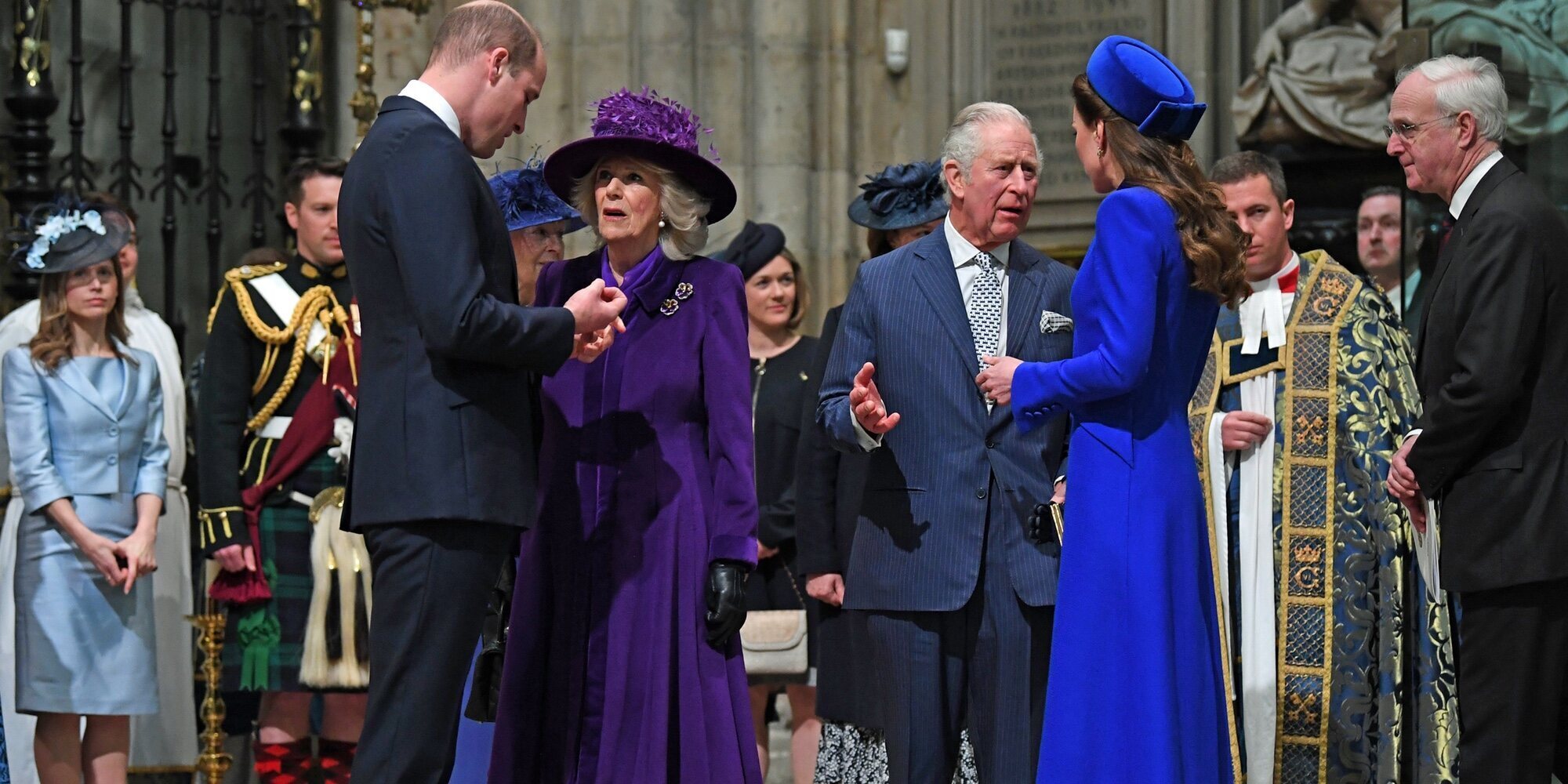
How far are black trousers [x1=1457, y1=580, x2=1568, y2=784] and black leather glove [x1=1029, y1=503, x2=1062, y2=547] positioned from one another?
108 cm

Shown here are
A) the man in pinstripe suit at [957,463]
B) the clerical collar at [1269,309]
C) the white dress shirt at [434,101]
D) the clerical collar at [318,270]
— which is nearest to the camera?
the white dress shirt at [434,101]

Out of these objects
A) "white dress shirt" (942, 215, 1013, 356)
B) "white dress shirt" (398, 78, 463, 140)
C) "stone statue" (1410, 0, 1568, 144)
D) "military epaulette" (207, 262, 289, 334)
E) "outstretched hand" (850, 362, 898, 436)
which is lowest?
"outstretched hand" (850, 362, 898, 436)

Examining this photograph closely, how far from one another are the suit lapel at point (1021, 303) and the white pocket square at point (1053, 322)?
0.06 metres

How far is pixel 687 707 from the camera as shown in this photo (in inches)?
181

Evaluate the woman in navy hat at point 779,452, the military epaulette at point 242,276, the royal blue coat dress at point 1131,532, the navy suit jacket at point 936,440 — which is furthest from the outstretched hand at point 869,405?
the military epaulette at point 242,276

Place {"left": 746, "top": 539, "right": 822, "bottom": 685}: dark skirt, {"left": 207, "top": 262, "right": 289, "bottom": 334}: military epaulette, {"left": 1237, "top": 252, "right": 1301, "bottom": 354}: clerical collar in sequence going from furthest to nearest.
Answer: {"left": 746, "top": 539, "right": 822, "bottom": 685}: dark skirt → {"left": 207, "top": 262, "right": 289, "bottom": 334}: military epaulette → {"left": 1237, "top": 252, "right": 1301, "bottom": 354}: clerical collar

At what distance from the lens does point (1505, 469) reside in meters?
4.75

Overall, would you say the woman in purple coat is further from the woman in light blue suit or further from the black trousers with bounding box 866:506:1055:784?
the woman in light blue suit

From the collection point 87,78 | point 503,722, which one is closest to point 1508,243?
point 503,722

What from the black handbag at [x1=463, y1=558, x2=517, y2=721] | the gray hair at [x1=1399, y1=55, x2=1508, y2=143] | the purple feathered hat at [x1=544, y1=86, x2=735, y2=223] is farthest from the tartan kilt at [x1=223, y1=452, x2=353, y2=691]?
the gray hair at [x1=1399, y1=55, x2=1508, y2=143]

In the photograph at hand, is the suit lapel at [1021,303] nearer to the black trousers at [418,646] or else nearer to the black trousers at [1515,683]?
the black trousers at [1515,683]

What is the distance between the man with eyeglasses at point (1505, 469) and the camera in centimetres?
470

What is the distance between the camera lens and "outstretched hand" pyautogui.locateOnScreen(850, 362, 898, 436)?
443cm

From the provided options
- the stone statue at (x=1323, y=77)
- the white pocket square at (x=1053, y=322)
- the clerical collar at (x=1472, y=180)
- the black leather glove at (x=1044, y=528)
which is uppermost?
the stone statue at (x=1323, y=77)
